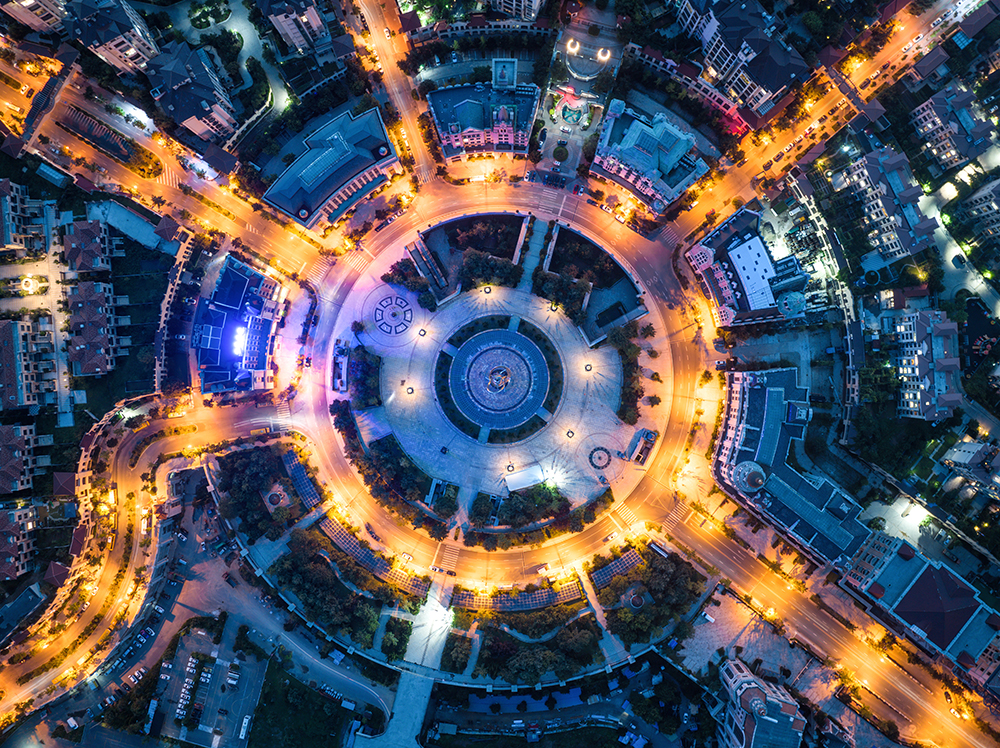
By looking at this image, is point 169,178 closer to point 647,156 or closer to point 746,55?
point 647,156

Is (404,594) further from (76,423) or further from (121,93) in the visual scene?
(121,93)

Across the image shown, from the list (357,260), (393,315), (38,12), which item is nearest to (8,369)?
(38,12)

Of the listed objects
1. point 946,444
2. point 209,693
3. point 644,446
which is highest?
point 946,444

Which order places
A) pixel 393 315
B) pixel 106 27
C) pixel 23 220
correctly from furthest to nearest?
pixel 393 315 → pixel 23 220 → pixel 106 27

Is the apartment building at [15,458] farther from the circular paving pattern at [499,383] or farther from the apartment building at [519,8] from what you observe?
the apartment building at [519,8]

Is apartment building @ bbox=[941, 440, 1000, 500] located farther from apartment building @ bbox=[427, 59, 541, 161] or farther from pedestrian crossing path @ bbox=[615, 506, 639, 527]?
apartment building @ bbox=[427, 59, 541, 161]

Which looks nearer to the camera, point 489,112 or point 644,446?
point 489,112

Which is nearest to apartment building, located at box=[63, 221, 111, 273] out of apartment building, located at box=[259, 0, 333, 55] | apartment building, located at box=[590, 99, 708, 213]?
apartment building, located at box=[259, 0, 333, 55]
